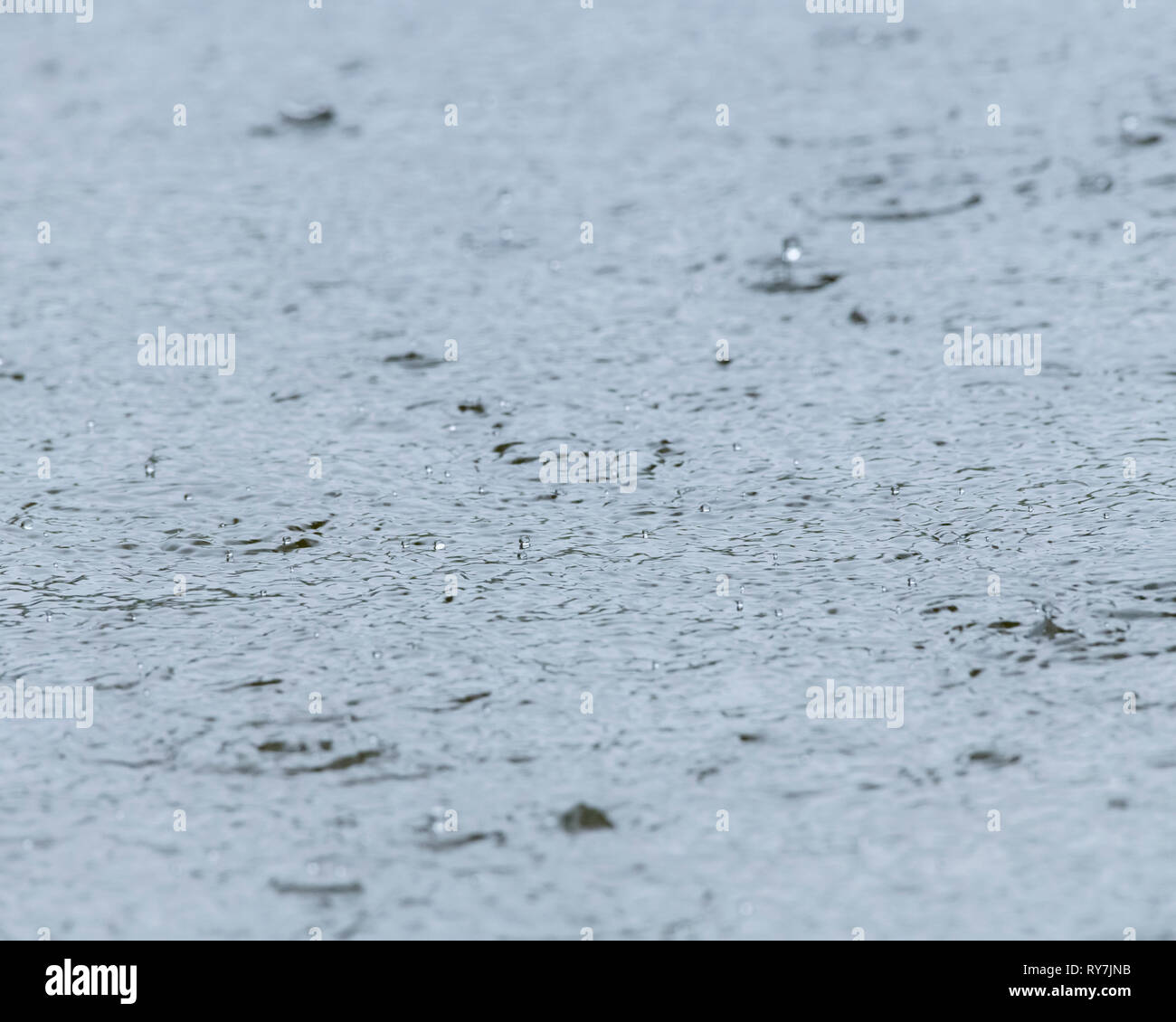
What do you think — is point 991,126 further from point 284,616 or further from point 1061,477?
point 284,616

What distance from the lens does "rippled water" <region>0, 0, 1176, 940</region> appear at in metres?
2.13

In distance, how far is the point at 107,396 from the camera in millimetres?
3625

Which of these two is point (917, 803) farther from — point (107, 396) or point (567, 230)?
point (567, 230)

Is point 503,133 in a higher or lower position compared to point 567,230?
higher

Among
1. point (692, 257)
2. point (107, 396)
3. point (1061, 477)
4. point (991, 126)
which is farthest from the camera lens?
point (991, 126)

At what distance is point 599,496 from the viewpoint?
3.12 m

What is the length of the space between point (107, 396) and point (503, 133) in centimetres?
184

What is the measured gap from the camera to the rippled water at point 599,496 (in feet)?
6.99

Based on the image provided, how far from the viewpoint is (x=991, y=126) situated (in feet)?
15.7

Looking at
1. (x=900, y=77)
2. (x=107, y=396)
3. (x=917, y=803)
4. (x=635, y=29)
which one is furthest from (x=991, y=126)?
(x=917, y=803)

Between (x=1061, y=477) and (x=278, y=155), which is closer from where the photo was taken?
(x=1061, y=477)

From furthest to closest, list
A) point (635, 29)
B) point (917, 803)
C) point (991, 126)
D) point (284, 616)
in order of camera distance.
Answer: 1. point (635, 29)
2. point (991, 126)
3. point (284, 616)
4. point (917, 803)
